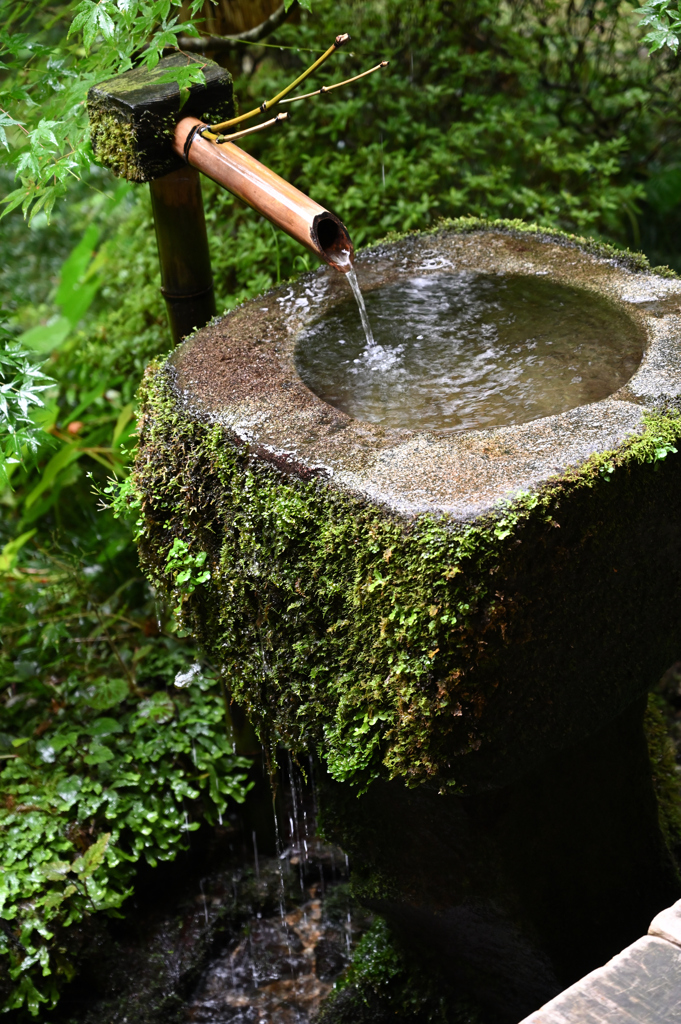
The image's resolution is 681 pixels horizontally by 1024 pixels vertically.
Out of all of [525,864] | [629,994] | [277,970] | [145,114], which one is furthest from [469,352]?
[277,970]

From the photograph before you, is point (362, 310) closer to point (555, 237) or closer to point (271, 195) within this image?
point (271, 195)

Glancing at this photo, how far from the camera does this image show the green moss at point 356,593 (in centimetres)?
155

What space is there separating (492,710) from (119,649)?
Result: 2.13m

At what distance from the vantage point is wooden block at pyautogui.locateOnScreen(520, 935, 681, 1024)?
4.23 ft

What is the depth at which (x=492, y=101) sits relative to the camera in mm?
4176

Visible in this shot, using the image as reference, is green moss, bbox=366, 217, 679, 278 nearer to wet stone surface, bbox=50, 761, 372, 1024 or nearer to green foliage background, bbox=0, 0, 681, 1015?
green foliage background, bbox=0, 0, 681, 1015

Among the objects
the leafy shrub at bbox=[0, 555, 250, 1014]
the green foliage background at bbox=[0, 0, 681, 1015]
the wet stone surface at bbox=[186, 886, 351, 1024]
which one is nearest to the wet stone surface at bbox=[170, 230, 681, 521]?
the green foliage background at bbox=[0, 0, 681, 1015]

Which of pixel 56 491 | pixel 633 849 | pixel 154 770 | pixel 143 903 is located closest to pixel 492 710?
pixel 633 849

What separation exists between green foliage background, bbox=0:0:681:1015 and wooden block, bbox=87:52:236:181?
0.07 metres

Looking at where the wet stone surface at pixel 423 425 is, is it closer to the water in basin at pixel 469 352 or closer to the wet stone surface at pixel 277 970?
the water in basin at pixel 469 352

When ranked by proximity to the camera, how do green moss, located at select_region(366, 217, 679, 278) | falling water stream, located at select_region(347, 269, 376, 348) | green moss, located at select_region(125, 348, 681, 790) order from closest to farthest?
green moss, located at select_region(125, 348, 681, 790), falling water stream, located at select_region(347, 269, 376, 348), green moss, located at select_region(366, 217, 679, 278)

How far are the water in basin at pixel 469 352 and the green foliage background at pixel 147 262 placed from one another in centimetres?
65

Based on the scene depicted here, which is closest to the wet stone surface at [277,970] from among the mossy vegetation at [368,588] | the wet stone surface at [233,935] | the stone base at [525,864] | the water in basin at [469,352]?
the wet stone surface at [233,935]

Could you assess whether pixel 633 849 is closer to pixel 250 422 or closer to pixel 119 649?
pixel 250 422
